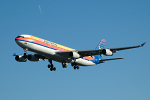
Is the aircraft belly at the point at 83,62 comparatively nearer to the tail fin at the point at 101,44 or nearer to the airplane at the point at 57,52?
the airplane at the point at 57,52

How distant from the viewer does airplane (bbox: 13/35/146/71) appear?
5850 cm

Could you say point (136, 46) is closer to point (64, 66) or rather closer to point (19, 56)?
point (64, 66)

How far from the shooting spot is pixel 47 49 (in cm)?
5994

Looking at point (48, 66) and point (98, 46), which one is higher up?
point (98, 46)

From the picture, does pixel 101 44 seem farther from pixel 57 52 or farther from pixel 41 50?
pixel 41 50

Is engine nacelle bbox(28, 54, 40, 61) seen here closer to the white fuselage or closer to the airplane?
the airplane

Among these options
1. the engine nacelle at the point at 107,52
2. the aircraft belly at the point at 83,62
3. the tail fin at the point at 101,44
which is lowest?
the aircraft belly at the point at 83,62

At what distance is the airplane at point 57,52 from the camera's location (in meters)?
58.5

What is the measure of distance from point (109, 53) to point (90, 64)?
10807 mm

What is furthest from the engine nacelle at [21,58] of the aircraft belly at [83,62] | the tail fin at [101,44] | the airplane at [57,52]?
the tail fin at [101,44]

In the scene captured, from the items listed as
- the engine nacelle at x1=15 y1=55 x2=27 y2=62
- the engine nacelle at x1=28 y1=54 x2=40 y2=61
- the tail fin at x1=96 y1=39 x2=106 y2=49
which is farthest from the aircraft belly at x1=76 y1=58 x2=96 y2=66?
the engine nacelle at x1=15 y1=55 x2=27 y2=62

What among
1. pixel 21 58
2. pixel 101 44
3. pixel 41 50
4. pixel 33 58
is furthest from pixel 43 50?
pixel 101 44

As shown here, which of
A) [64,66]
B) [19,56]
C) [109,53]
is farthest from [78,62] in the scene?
[19,56]

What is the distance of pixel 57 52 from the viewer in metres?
61.5
